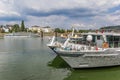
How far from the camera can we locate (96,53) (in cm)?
2498

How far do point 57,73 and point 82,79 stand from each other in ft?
10.8

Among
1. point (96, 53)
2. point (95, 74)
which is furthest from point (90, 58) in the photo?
point (95, 74)

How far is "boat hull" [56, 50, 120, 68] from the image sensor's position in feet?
80.7

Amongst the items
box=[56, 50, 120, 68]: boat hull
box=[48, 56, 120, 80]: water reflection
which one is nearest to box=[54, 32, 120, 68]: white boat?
box=[56, 50, 120, 68]: boat hull

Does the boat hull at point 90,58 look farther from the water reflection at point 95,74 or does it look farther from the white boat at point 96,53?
the water reflection at point 95,74

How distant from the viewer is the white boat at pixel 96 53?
24625 mm

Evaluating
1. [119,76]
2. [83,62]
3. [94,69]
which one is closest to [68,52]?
[83,62]

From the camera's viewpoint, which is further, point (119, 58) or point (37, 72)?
point (119, 58)

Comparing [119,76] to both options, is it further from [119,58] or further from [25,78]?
[25,78]

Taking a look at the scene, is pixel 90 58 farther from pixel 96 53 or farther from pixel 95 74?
pixel 95 74

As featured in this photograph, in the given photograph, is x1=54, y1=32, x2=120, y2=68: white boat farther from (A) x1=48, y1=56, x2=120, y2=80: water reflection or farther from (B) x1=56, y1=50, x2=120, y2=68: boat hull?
(A) x1=48, y1=56, x2=120, y2=80: water reflection

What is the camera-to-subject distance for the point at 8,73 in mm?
24125

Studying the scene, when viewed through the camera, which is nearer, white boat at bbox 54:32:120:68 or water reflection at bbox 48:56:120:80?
water reflection at bbox 48:56:120:80

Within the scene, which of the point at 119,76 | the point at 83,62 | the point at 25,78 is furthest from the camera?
the point at 83,62
